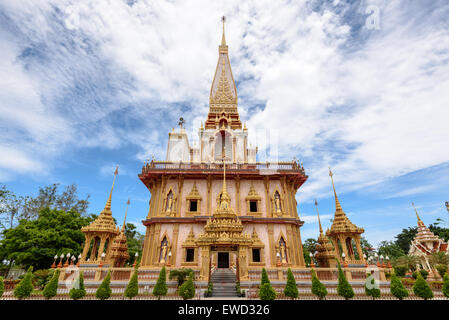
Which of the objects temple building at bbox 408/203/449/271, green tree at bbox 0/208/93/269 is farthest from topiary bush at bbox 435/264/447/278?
green tree at bbox 0/208/93/269

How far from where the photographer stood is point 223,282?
568 inches

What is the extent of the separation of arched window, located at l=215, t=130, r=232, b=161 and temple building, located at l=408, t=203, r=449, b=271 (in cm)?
2557

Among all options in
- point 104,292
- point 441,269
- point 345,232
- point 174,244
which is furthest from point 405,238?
point 104,292

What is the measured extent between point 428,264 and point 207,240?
27635 mm

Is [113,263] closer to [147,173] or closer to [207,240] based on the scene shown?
[147,173]

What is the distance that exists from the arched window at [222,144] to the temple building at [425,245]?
25569mm

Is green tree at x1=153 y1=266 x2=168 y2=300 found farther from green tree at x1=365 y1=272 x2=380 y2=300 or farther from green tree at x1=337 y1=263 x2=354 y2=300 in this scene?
green tree at x1=365 y1=272 x2=380 y2=300

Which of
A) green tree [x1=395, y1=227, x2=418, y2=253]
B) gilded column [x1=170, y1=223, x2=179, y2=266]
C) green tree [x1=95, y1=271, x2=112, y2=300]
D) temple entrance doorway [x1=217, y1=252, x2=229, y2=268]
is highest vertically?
green tree [x1=395, y1=227, x2=418, y2=253]

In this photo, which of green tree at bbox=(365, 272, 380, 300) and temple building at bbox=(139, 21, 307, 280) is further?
temple building at bbox=(139, 21, 307, 280)

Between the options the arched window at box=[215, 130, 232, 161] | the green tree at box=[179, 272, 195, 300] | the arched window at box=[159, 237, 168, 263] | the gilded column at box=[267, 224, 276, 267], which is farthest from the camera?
the arched window at box=[215, 130, 232, 161]

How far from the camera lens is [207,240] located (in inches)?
513

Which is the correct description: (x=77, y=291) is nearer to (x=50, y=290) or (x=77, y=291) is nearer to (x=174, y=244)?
(x=50, y=290)

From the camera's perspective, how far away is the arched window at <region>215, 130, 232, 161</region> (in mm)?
26188

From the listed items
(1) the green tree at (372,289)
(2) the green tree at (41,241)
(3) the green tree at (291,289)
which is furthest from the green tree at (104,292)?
(1) the green tree at (372,289)
